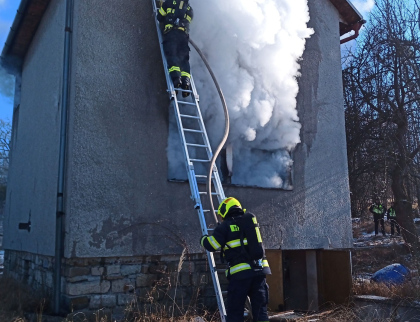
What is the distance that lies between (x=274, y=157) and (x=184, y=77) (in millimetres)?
2269

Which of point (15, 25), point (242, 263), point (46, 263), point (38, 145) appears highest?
point (15, 25)

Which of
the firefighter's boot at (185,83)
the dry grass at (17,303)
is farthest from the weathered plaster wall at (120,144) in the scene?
the dry grass at (17,303)

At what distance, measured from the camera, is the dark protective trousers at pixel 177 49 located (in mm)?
5773

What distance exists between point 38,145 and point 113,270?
2654 millimetres

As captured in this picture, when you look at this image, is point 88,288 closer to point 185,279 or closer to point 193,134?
point 185,279

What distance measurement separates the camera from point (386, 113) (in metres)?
12.0

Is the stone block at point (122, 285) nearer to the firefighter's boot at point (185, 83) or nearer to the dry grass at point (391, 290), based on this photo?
the firefighter's boot at point (185, 83)

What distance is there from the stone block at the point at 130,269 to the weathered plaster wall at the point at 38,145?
3.08 ft

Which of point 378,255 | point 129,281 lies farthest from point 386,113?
point 129,281

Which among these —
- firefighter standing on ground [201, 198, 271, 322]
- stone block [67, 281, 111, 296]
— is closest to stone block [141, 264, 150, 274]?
stone block [67, 281, 111, 296]

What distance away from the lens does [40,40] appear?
747 cm

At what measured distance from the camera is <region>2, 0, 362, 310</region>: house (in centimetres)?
524

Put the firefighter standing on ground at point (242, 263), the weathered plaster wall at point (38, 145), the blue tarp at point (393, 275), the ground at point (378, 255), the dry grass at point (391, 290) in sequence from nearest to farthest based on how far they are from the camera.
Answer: the firefighter standing on ground at point (242, 263), the weathered plaster wall at point (38, 145), the dry grass at point (391, 290), the blue tarp at point (393, 275), the ground at point (378, 255)

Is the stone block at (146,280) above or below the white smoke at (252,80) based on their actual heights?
below
